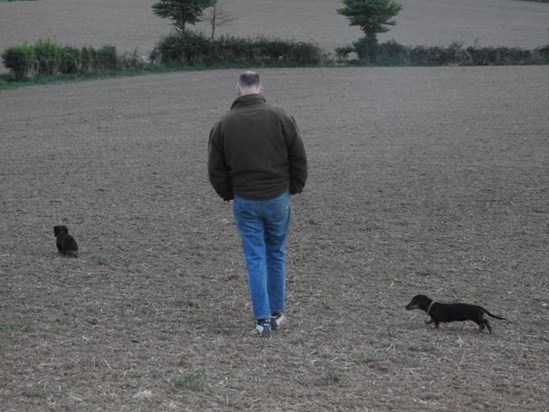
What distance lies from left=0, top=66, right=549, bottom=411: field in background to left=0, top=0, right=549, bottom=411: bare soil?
2cm

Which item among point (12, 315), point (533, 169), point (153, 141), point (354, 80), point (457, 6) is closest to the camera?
point (12, 315)

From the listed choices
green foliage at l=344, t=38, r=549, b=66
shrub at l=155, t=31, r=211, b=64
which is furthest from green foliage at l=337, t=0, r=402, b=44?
shrub at l=155, t=31, r=211, b=64

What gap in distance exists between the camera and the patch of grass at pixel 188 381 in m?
6.09

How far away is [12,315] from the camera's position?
799 cm

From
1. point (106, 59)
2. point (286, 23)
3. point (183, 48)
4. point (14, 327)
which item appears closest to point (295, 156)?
point (14, 327)

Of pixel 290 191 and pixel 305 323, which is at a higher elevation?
pixel 290 191

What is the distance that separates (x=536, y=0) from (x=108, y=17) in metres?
43.7

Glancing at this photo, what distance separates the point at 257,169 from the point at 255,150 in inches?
5.9

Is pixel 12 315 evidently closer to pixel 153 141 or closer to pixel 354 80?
pixel 153 141

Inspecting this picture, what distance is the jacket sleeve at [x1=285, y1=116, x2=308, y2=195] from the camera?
23.7 feet

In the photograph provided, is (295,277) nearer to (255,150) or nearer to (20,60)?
(255,150)

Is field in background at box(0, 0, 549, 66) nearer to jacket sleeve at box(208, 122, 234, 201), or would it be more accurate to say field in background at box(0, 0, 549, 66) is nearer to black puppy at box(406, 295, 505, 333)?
jacket sleeve at box(208, 122, 234, 201)

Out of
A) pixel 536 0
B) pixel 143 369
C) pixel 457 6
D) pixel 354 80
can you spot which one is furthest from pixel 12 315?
pixel 536 0

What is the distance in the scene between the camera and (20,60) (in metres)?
40.0
